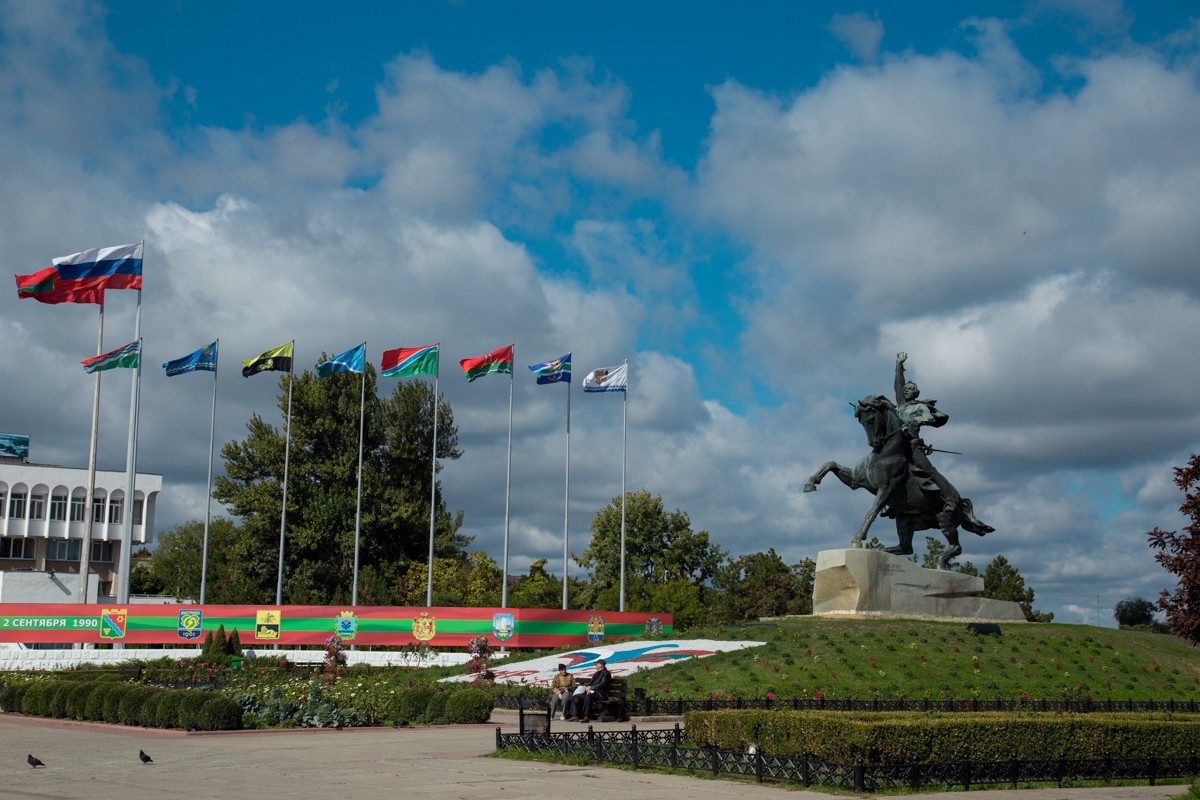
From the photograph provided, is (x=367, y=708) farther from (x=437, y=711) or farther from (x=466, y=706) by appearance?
(x=466, y=706)

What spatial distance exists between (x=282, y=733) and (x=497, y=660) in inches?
688

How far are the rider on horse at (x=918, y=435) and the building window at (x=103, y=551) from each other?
2486 inches

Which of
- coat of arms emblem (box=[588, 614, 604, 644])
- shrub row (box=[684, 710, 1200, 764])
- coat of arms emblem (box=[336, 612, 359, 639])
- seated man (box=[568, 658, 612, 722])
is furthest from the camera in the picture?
coat of arms emblem (box=[588, 614, 604, 644])

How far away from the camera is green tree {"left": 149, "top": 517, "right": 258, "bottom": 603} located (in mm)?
69688

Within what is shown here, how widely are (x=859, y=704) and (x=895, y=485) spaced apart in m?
19.9

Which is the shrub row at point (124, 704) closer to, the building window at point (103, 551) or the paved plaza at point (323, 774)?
the paved plaza at point (323, 774)

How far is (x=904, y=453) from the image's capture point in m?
46.1

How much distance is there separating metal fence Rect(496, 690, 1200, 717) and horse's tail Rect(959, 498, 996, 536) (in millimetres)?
16126

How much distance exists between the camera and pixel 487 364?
49.6 metres

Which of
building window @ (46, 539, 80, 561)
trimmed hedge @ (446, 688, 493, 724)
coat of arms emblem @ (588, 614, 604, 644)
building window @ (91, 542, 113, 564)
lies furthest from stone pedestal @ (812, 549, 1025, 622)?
building window @ (46, 539, 80, 561)

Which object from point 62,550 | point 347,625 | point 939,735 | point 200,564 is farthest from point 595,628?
point 200,564

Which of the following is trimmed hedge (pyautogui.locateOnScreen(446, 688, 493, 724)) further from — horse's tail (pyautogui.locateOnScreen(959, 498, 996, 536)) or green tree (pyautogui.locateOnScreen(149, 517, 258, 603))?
green tree (pyautogui.locateOnScreen(149, 517, 258, 603))

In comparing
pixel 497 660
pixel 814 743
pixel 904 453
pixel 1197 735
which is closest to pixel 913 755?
pixel 814 743

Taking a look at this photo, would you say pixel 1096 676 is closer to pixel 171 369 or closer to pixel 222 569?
pixel 171 369
